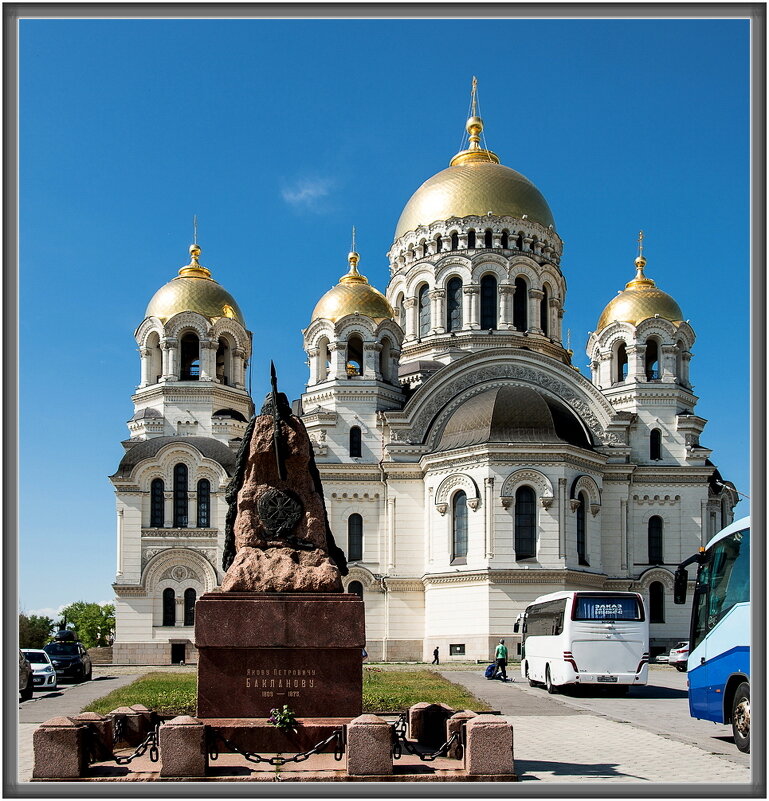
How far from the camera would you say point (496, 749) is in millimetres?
12273

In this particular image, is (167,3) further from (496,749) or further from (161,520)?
(161,520)

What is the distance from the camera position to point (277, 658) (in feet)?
44.6

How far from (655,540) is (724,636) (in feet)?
112

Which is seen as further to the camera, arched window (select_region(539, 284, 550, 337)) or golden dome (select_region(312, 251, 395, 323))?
arched window (select_region(539, 284, 550, 337))

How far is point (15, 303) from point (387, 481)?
3794 centimetres

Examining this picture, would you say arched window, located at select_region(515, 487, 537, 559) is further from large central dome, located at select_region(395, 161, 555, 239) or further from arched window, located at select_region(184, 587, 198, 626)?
large central dome, located at select_region(395, 161, 555, 239)

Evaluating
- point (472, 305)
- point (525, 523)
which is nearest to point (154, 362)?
point (472, 305)

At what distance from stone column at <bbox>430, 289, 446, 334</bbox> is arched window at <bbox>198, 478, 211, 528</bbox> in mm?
12698

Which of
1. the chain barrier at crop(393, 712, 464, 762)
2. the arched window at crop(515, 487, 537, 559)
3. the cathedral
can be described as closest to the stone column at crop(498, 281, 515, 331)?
the cathedral

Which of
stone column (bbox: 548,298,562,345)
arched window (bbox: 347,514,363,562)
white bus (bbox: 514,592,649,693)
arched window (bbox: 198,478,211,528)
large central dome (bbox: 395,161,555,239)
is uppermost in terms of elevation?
large central dome (bbox: 395,161,555,239)

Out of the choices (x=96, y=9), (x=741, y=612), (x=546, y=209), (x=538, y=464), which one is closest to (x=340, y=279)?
(x=546, y=209)

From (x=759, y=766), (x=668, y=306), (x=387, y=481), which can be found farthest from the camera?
(x=668, y=306)

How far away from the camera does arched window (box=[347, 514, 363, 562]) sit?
1901 inches

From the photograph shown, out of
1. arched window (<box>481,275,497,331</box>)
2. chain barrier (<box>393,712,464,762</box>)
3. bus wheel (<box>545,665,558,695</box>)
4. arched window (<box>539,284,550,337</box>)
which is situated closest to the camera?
chain barrier (<box>393,712,464,762</box>)
